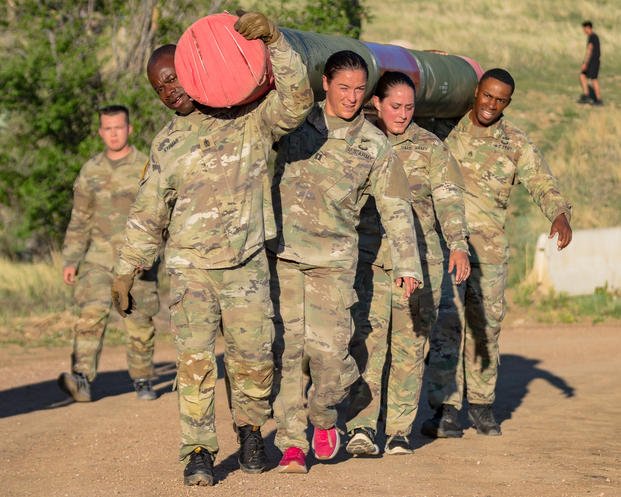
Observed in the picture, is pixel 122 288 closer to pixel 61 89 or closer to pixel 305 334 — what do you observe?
pixel 305 334

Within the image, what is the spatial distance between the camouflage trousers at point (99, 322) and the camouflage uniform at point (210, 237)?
11.4 feet

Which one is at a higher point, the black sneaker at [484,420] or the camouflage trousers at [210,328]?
the camouflage trousers at [210,328]

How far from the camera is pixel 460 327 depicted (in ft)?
29.4

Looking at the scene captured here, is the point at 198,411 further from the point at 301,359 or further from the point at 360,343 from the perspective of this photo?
the point at 360,343

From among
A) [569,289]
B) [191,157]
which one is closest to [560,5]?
[569,289]

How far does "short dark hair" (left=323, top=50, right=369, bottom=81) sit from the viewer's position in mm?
7418

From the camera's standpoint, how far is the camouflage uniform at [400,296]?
8.15 metres

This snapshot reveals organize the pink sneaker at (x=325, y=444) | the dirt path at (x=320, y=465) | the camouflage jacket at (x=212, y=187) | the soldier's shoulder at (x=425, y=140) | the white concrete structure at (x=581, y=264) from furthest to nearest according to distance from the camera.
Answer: the white concrete structure at (x=581, y=264) → the soldier's shoulder at (x=425, y=140) → the pink sneaker at (x=325, y=444) → the dirt path at (x=320, y=465) → the camouflage jacket at (x=212, y=187)

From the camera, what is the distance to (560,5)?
A: 41750mm

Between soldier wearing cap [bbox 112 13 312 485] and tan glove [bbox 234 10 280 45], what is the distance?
35 centimetres

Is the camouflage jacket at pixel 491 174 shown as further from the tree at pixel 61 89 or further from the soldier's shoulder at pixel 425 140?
the tree at pixel 61 89

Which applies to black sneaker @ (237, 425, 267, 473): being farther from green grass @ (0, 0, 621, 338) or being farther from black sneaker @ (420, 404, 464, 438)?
green grass @ (0, 0, 621, 338)

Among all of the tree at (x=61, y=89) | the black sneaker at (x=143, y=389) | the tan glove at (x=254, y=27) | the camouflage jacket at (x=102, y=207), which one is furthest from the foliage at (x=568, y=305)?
the tan glove at (x=254, y=27)

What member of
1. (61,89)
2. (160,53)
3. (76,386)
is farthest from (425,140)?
(61,89)
